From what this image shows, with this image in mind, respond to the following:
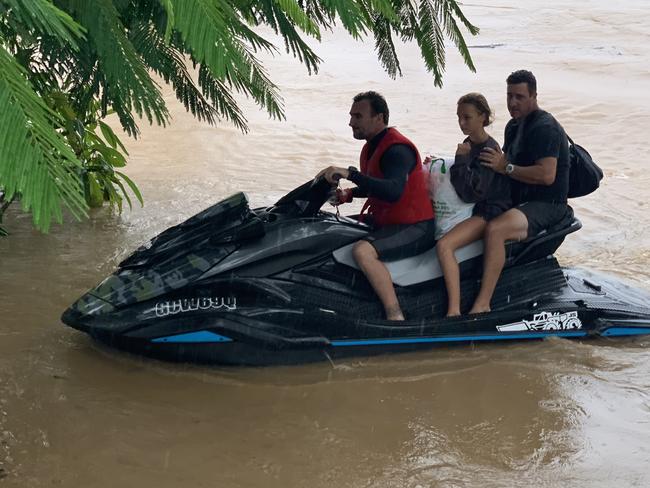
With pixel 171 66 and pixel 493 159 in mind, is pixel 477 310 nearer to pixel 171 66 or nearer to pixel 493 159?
pixel 493 159

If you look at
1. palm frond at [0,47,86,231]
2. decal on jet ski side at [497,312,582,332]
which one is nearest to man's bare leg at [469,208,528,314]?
decal on jet ski side at [497,312,582,332]

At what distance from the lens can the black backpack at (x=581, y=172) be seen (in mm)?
5492

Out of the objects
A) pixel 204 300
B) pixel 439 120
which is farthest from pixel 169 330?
pixel 439 120

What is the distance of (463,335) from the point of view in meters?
5.34

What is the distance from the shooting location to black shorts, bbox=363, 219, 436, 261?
517cm

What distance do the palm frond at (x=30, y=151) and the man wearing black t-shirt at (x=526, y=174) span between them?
383 cm

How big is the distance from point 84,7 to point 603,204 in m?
7.51

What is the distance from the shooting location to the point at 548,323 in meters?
5.55

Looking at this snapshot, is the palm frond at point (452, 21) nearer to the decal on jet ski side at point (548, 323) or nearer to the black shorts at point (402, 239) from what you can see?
the black shorts at point (402, 239)

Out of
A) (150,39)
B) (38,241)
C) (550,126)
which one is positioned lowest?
(38,241)

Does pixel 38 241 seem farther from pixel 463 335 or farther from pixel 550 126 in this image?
pixel 550 126

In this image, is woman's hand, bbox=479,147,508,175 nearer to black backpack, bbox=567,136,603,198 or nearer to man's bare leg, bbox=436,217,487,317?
man's bare leg, bbox=436,217,487,317

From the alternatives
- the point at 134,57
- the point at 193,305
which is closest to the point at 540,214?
the point at 193,305

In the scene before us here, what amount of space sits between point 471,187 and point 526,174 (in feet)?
1.06
